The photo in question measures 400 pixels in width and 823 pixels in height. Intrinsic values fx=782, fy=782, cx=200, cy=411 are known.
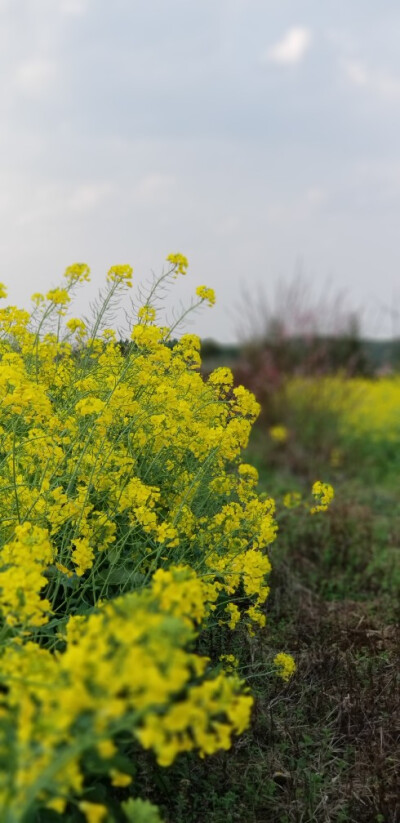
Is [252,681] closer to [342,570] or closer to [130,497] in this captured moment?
[130,497]

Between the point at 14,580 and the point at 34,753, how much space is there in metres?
0.61

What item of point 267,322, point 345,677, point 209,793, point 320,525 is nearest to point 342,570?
point 320,525

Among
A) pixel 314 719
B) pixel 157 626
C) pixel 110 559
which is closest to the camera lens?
pixel 157 626

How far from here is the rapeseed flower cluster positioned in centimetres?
131

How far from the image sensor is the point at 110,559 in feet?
9.04

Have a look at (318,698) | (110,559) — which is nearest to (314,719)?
(318,698)

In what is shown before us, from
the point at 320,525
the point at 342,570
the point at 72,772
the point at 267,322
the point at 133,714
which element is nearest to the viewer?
the point at 133,714

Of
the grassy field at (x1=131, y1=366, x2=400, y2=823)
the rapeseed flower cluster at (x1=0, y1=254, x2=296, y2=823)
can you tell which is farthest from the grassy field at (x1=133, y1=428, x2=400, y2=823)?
the rapeseed flower cluster at (x1=0, y1=254, x2=296, y2=823)

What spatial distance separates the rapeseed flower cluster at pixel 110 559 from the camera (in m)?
1.31

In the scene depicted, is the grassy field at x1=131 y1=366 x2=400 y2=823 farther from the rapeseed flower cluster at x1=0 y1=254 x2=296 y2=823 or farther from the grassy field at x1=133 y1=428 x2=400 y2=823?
the rapeseed flower cluster at x1=0 y1=254 x2=296 y2=823

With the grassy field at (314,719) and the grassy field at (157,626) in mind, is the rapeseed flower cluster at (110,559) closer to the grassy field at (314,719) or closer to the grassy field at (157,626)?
the grassy field at (157,626)

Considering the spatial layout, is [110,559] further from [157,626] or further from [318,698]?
[157,626]

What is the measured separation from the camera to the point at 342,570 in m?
5.07

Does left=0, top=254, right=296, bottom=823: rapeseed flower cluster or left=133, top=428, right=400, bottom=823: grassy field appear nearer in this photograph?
left=0, top=254, right=296, bottom=823: rapeseed flower cluster
